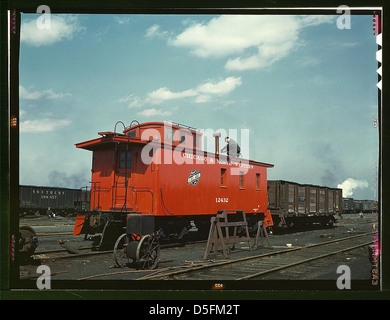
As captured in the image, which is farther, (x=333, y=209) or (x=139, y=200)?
(x=333, y=209)

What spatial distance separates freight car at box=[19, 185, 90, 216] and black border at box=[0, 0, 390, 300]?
3085 centimetres

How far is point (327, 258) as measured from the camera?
12211mm

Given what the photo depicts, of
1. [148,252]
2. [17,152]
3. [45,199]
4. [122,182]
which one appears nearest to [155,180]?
[122,182]

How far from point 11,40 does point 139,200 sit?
9.99 m

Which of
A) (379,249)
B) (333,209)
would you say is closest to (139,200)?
(379,249)

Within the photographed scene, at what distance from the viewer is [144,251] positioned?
31.8 feet

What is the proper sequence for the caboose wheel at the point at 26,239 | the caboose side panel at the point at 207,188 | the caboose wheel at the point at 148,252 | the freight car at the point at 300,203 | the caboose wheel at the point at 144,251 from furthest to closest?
the freight car at the point at 300,203
the caboose side panel at the point at 207,188
the caboose wheel at the point at 148,252
the caboose wheel at the point at 144,251
the caboose wheel at the point at 26,239

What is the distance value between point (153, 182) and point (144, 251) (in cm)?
397

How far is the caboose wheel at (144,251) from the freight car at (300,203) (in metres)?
14.6

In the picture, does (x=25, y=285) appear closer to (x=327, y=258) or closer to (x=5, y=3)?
(x=5, y=3)

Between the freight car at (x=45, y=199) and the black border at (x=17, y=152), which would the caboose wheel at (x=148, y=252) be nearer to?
the black border at (x=17, y=152)

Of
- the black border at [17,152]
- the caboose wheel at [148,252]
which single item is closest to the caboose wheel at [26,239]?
the caboose wheel at [148,252]

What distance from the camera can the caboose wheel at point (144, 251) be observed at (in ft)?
30.9

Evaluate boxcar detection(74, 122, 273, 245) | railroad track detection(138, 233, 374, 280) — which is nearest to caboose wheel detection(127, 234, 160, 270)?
railroad track detection(138, 233, 374, 280)
